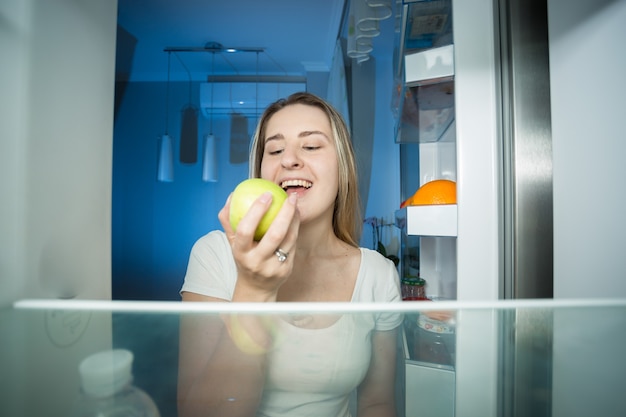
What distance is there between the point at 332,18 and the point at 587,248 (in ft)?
8.22

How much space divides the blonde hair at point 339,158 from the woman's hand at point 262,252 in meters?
0.44

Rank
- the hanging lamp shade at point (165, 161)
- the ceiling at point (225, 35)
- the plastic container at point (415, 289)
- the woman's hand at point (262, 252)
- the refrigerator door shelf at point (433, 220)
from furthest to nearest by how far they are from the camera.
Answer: the hanging lamp shade at point (165, 161)
the ceiling at point (225, 35)
the plastic container at point (415, 289)
the refrigerator door shelf at point (433, 220)
the woman's hand at point (262, 252)

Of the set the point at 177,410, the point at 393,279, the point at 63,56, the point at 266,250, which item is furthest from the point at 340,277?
the point at 63,56

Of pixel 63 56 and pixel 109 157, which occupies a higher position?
pixel 63 56

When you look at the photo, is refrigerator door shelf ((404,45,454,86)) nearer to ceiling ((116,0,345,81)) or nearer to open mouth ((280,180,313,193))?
open mouth ((280,180,313,193))

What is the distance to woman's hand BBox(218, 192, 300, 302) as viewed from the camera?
0.49 meters

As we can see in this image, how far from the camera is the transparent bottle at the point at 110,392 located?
0.22 metres

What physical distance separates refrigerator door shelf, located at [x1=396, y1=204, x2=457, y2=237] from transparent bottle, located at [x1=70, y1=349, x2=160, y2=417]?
0.64 meters

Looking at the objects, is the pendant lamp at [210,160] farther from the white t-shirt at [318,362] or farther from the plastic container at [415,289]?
the white t-shirt at [318,362]

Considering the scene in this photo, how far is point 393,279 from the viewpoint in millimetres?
884

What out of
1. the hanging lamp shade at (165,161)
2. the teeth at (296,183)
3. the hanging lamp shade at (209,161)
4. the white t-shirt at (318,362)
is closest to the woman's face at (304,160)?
the teeth at (296,183)

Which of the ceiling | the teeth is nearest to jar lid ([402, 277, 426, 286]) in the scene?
the teeth

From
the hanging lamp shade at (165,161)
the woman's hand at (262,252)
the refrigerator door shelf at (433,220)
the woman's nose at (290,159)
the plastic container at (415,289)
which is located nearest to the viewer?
the woman's hand at (262,252)

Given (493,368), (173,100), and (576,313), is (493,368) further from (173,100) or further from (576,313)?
(173,100)
